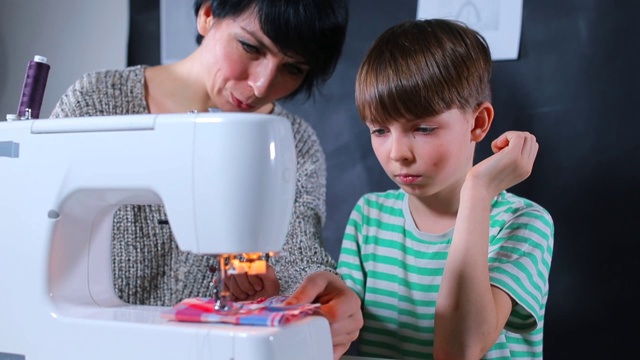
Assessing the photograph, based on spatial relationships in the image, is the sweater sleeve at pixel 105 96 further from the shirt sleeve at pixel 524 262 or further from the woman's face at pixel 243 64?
the shirt sleeve at pixel 524 262

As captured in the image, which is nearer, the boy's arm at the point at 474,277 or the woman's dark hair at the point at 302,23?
the boy's arm at the point at 474,277

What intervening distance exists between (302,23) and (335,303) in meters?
0.55

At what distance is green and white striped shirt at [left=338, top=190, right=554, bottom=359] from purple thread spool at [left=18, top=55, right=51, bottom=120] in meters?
0.68

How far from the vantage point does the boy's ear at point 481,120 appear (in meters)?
1.26

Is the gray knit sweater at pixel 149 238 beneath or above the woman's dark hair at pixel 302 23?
beneath

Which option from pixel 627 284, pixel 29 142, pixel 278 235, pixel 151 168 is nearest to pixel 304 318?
pixel 278 235

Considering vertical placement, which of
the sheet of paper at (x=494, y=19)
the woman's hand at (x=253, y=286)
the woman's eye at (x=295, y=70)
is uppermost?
the sheet of paper at (x=494, y=19)

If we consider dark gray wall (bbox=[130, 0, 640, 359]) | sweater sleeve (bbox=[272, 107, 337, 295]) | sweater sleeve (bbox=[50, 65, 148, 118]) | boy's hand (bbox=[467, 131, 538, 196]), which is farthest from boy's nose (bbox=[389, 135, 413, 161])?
sweater sleeve (bbox=[50, 65, 148, 118])

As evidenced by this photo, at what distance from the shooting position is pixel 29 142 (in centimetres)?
88

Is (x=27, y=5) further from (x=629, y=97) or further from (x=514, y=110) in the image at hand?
(x=629, y=97)

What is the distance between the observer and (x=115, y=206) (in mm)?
926

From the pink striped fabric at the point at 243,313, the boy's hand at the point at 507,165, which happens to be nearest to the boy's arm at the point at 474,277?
the boy's hand at the point at 507,165

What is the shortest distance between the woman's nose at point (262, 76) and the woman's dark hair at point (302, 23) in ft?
0.13

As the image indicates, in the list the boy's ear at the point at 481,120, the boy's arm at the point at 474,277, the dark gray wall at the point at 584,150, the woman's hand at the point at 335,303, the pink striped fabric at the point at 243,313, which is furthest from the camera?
the dark gray wall at the point at 584,150
